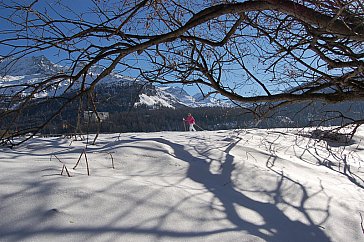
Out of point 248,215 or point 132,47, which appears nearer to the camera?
point 248,215

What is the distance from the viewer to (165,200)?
5.63 feet

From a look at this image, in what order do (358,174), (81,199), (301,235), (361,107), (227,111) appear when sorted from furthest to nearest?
(361,107), (227,111), (358,174), (301,235), (81,199)

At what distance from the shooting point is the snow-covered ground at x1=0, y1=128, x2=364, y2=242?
1.33 meters

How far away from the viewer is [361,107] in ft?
15.2

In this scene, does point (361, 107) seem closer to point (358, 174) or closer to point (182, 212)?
point (358, 174)

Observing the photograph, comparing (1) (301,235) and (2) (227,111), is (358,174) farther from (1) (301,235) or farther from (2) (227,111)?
(1) (301,235)

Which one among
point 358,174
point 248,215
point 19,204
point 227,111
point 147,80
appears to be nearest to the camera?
point 19,204

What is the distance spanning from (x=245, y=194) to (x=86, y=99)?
165 cm

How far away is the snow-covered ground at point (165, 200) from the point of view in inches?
52.5

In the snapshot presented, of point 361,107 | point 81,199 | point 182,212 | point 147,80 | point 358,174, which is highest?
point 147,80

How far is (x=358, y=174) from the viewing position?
3902mm

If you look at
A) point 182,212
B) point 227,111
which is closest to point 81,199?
point 182,212

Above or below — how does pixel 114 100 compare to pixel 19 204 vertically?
above

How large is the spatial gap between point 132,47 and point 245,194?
158cm
